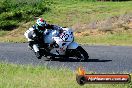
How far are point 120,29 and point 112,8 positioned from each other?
29.3 ft

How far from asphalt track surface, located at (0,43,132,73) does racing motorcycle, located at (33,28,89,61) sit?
0.28 m

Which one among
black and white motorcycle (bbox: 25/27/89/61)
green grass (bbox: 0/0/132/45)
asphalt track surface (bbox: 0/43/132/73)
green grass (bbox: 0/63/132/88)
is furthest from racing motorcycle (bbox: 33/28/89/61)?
green grass (bbox: 0/0/132/45)

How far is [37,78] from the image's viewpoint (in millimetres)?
12398

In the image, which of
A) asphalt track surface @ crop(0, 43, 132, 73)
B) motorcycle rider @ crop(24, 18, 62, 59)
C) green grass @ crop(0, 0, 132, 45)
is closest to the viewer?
asphalt track surface @ crop(0, 43, 132, 73)

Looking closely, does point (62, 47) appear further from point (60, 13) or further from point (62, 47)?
point (60, 13)

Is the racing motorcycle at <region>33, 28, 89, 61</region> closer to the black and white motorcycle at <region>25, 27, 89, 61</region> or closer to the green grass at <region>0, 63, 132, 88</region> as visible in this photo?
the black and white motorcycle at <region>25, 27, 89, 61</region>

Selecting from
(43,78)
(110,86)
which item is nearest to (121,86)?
(110,86)

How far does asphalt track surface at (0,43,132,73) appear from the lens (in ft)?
52.0

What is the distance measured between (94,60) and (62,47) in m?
1.28

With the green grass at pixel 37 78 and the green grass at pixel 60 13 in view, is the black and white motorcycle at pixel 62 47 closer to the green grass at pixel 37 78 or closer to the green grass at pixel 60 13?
the green grass at pixel 37 78

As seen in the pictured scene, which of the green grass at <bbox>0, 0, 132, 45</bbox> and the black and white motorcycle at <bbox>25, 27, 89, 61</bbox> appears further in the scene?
the green grass at <bbox>0, 0, 132, 45</bbox>

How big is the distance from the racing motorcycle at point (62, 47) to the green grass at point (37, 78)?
3.64 metres

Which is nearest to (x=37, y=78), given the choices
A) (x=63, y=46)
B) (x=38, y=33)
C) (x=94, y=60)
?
(x=63, y=46)

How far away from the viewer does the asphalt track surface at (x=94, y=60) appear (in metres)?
15.8
